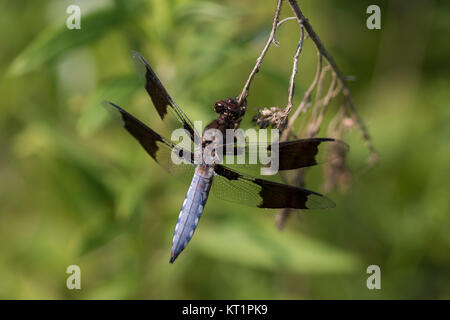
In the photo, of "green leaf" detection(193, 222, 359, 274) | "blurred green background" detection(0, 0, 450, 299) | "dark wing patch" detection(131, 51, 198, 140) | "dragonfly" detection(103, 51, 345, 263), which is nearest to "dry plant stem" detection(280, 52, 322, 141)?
"dragonfly" detection(103, 51, 345, 263)

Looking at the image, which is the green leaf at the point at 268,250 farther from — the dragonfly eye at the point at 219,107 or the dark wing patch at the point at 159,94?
the dragonfly eye at the point at 219,107

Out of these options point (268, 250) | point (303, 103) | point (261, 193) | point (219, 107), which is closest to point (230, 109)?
point (219, 107)

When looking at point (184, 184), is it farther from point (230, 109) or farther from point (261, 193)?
point (230, 109)

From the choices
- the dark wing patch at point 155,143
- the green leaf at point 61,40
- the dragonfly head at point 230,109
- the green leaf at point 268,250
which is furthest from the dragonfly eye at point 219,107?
the green leaf at point 268,250

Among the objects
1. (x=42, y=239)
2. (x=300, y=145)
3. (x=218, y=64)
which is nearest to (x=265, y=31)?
(x=218, y=64)

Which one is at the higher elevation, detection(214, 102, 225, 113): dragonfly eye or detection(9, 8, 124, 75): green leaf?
detection(9, 8, 124, 75): green leaf

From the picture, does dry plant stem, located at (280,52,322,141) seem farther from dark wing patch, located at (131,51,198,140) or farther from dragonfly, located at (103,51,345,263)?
dark wing patch, located at (131,51,198,140)

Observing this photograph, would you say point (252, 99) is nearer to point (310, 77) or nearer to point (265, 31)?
point (310, 77)

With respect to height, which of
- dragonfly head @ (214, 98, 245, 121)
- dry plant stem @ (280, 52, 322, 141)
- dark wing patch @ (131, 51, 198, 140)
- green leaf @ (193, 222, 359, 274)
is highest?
dark wing patch @ (131, 51, 198, 140)
